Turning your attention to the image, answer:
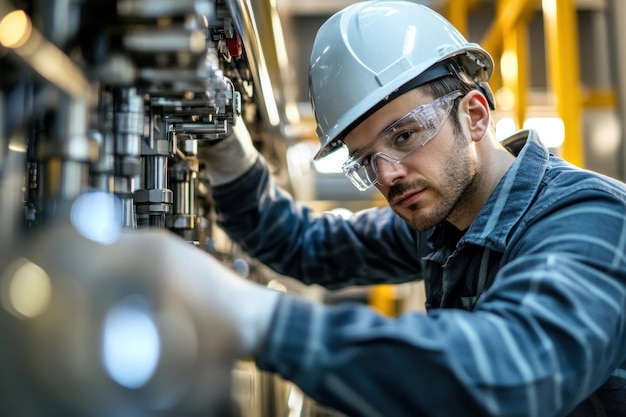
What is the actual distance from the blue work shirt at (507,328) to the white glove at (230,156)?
1.49 ft

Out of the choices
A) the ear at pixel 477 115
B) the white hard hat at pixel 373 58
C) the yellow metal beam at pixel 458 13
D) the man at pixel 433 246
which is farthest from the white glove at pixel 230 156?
the yellow metal beam at pixel 458 13

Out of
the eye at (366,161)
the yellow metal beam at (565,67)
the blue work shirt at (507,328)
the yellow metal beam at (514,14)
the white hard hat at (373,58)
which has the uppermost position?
the yellow metal beam at (514,14)

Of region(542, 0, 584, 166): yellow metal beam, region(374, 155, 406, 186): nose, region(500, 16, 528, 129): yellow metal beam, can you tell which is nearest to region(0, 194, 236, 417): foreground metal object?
region(374, 155, 406, 186): nose

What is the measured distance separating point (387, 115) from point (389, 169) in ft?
0.29

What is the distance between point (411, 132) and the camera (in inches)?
41.6

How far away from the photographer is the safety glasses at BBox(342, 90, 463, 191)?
105 cm

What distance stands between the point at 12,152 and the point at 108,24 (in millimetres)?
161

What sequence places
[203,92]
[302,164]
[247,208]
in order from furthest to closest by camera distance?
[302,164] → [247,208] → [203,92]

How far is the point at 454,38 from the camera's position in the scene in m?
1.14

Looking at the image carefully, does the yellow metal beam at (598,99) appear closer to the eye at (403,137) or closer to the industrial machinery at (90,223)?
the eye at (403,137)

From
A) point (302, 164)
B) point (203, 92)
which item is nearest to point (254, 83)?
point (203, 92)

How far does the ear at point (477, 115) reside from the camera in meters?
1.14

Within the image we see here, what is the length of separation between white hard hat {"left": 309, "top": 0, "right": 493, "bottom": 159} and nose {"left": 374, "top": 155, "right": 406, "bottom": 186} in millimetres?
79

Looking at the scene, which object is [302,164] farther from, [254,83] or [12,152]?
[12,152]
